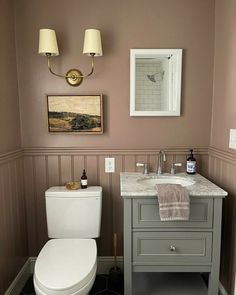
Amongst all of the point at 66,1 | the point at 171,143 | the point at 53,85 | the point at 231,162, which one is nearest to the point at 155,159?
the point at 171,143

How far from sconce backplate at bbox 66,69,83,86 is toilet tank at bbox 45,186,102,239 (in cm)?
90

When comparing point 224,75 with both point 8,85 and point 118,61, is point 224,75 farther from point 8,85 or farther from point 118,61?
point 8,85

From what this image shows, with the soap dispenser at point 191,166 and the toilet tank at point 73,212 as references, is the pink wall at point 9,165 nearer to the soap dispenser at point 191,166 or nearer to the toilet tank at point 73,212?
the toilet tank at point 73,212

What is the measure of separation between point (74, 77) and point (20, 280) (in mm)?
1745

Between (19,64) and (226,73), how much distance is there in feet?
5.47

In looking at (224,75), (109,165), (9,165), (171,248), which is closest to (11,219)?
(9,165)

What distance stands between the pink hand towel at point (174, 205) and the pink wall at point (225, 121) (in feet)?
1.43

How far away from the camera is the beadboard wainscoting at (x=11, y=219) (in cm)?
176

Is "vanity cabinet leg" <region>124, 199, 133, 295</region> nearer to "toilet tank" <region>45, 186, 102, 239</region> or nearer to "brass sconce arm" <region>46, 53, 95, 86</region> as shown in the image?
"toilet tank" <region>45, 186, 102, 239</region>

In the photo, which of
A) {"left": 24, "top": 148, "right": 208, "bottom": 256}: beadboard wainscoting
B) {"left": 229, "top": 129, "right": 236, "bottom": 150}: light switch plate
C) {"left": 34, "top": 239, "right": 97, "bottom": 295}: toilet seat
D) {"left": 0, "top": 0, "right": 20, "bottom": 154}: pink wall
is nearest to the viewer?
{"left": 34, "top": 239, "right": 97, "bottom": 295}: toilet seat

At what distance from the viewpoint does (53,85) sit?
6.85 feet

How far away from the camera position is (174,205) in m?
1.53

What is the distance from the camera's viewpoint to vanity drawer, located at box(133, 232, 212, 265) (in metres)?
1.63

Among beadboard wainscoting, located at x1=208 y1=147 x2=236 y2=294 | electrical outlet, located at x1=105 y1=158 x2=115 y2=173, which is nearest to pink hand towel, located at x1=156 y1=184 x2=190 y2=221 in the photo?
beadboard wainscoting, located at x1=208 y1=147 x2=236 y2=294
